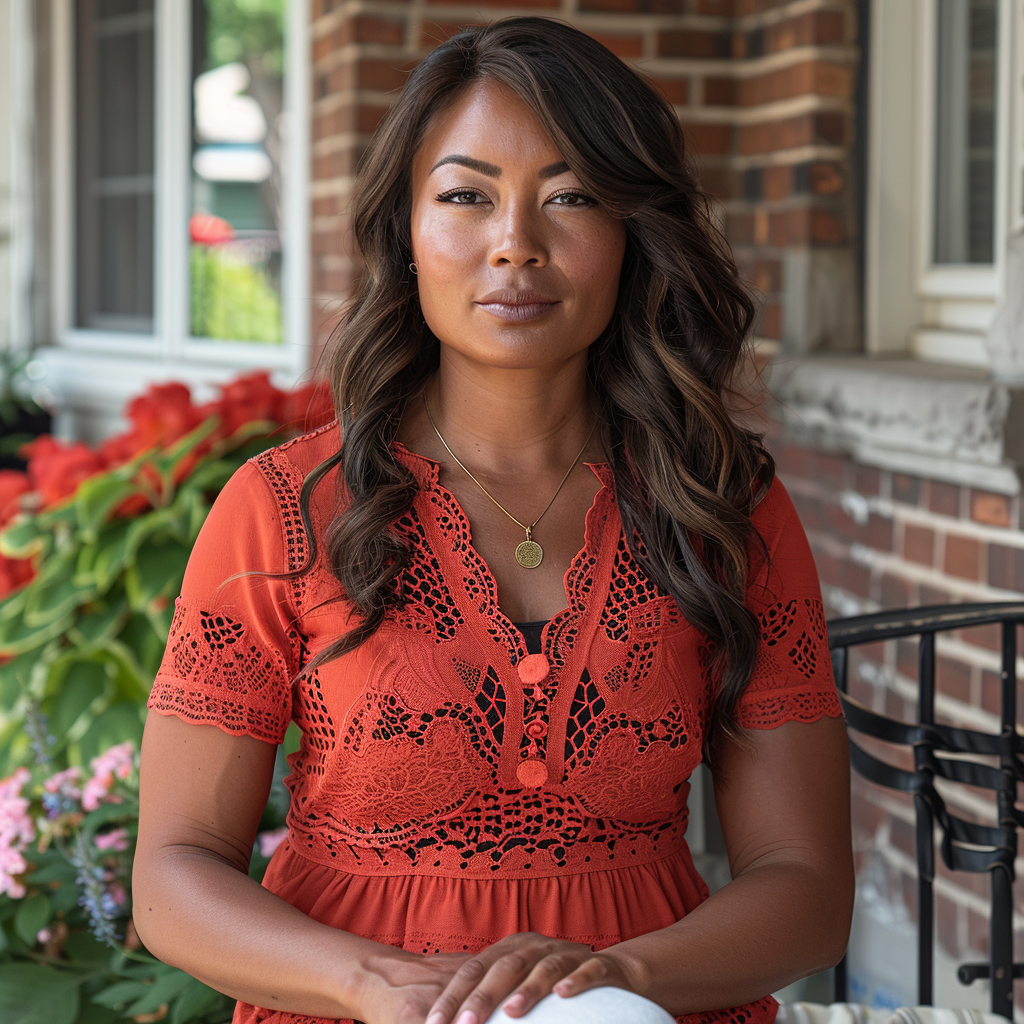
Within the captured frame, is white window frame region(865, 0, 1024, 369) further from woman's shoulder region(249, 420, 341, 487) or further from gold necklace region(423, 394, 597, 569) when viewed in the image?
woman's shoulder region(249, 420, 341, 487)

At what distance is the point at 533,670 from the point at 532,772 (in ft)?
0.38

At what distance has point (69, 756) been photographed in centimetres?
258

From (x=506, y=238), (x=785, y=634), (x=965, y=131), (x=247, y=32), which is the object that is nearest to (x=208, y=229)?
(x=247, y=32)

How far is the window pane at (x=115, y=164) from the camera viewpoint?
5332 mm

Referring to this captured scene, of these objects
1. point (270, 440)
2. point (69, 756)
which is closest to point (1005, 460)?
point (270, 440)

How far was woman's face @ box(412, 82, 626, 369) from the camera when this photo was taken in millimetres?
1487

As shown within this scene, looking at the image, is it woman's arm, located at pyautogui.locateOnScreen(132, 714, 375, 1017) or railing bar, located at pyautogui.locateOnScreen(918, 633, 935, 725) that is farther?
railing bar, located at pyautogui.locateOnScreen(918, 633, 935, 725)

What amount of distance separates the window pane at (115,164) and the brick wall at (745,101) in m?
2.15

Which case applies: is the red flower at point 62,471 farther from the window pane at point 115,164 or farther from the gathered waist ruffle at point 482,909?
the window pane at point 115,164

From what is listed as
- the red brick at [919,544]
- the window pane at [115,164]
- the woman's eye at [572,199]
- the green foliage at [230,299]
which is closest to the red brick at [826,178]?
the red brick at [919,544]

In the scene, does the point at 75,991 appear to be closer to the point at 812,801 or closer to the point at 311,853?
the point at 311,853

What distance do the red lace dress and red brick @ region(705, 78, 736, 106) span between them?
208cm

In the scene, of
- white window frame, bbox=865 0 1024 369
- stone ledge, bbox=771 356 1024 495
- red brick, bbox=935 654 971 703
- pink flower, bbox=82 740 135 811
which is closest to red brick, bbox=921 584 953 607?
red brick, bbox=935 654 971 703

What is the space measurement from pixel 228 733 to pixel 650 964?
0.52 meters
